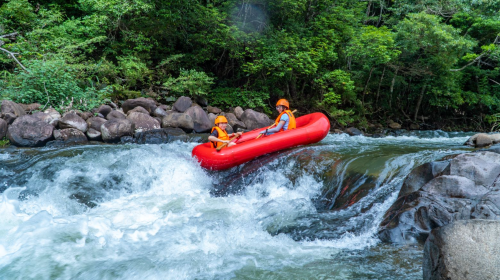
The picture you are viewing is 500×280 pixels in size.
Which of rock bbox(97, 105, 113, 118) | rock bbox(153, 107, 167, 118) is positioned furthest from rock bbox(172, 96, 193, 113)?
rock bbox(97, 105, 113, 118)

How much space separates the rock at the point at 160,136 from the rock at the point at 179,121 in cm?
18

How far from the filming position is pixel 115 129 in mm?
8039

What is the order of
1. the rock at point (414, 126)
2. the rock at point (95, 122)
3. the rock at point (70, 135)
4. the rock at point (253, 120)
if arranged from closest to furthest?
the rock at point (70, 135)
the rock at point (95, 122)
the rock at point (253, 120)
the rock at point (414, 126)

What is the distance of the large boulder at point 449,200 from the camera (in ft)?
10.2

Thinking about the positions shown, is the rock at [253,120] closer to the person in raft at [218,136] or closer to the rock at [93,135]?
the rock at [93,135]

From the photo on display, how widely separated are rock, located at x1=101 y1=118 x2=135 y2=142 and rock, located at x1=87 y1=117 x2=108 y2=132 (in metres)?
0.18

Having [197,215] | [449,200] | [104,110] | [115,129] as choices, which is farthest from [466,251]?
[104,110]

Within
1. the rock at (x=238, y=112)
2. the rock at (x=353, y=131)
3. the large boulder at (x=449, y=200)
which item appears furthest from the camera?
the rock at (x=353, y=131)

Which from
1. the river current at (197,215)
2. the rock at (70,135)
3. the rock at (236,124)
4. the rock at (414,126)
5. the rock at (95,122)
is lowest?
the rock at (414,126)

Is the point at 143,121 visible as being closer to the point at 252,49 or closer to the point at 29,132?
the point at 29,132

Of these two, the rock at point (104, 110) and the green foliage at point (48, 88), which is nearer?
the green foliage at point (48, 88)

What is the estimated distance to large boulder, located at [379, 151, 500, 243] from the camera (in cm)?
310

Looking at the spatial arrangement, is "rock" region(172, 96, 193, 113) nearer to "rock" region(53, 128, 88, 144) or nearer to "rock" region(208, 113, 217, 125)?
"rock" region(208, 113, 217, 125)

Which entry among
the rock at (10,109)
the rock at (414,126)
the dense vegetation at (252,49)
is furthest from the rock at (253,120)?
the rock at (414,126)
